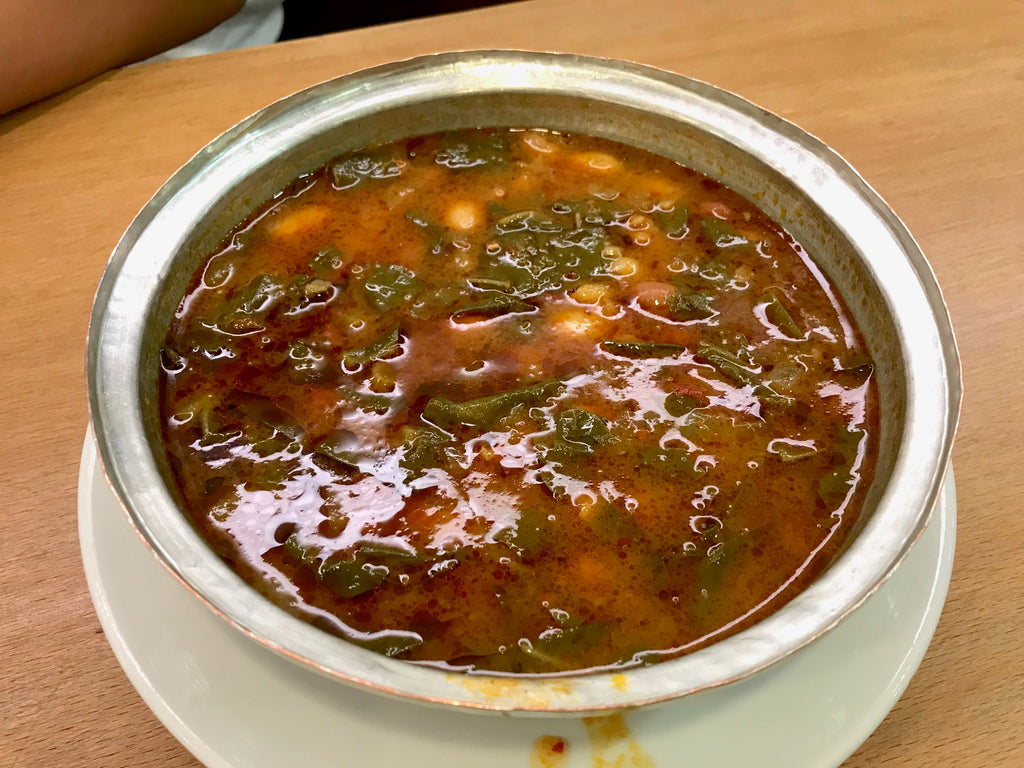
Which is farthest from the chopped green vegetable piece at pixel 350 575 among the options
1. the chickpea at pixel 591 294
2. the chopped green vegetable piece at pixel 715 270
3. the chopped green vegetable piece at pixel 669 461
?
the chopped green vegetable piece at pixel 715 270

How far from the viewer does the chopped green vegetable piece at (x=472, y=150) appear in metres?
2.24

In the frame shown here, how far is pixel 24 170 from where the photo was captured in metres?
2.59

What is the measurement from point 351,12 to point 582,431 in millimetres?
3937

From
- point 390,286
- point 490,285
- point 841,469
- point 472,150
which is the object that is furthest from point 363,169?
point 841,469

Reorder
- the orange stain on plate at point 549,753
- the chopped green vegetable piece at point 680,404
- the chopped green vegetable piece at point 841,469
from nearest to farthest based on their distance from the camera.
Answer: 1. the orange stain on plate at point 549,753
2. the chopped green vegetable piece at point 841,469
3. the chopped green vegetable piece at point 680,404

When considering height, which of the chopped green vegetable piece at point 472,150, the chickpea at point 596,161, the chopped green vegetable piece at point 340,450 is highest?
the chickpea at point 596,161

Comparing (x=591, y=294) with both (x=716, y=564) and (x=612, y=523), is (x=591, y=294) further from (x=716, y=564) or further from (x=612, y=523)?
(x=716, y=564)

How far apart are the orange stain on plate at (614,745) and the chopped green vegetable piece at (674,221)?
3.88ft

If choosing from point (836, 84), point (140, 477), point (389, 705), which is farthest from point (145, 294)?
point (836, 84)

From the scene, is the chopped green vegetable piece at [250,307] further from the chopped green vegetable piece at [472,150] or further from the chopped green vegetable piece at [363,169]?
the chopped green vegetable piece at [472,150]

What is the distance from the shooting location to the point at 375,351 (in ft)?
5.99

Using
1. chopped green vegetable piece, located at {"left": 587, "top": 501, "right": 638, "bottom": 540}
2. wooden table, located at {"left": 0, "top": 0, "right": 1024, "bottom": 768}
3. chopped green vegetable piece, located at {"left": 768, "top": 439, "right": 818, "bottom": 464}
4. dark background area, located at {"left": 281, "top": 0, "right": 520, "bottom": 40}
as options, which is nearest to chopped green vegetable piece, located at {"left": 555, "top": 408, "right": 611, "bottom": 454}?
chopped green vegetable piece, located at {"left": 587, "top": 501, "right": 638, "bottom": 540}

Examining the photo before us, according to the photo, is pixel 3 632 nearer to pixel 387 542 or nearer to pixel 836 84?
pixel 387 542

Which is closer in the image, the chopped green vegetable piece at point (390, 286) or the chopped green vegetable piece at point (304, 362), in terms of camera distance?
the chopped green vegetable piece at point (304, 362)
